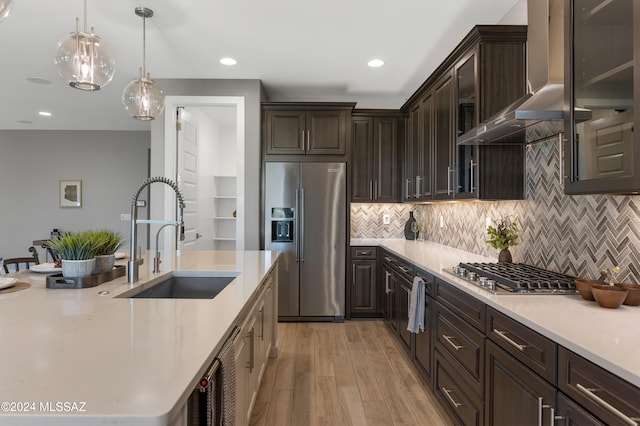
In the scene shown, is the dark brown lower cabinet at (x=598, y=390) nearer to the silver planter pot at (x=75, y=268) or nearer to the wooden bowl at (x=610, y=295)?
the wooden bowl at (x=610, y=295)

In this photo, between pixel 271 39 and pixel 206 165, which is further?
pixel 206 165

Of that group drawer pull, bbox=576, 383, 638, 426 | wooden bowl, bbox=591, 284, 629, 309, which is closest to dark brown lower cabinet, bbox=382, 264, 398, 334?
wooden bowl, bbox=591, 284, 629, 309

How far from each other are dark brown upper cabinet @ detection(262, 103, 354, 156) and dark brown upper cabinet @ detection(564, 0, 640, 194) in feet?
8.82

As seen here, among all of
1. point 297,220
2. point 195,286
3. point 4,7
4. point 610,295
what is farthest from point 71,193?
point 610,295

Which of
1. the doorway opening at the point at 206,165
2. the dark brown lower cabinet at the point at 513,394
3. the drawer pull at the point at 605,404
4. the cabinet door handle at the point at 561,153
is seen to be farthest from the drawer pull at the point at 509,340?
the doorway opening at the point at 206,165

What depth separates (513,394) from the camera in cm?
145

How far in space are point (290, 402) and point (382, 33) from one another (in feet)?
9.87

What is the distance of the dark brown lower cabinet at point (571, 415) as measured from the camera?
1.04 meters

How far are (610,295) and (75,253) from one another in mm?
2341

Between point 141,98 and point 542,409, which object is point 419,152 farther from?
point 542,409

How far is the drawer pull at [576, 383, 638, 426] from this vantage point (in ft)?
2.97

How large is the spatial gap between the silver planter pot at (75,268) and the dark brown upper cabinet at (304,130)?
2688mm

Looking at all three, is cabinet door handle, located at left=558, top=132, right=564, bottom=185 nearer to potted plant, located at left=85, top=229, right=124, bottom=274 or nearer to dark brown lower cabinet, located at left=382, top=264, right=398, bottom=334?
dark brown lower cabinet, located at left=382, top=264, right=398, bottom=334

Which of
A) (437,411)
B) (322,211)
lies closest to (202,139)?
(322,211)
